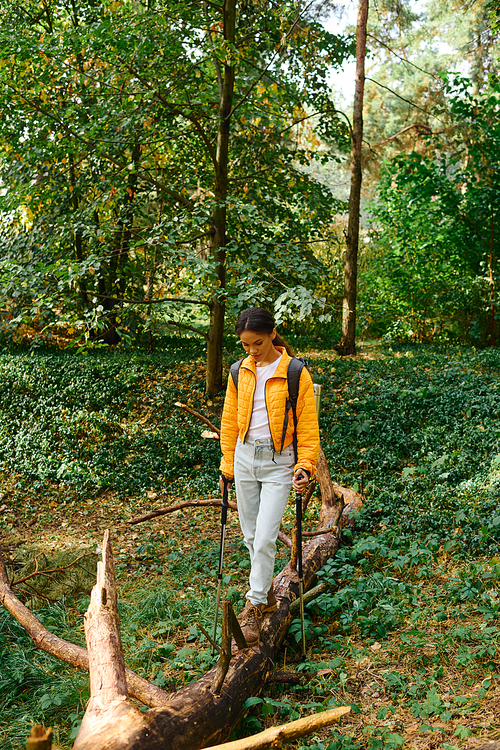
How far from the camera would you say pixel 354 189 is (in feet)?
35.6

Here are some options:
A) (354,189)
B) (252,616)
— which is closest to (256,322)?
(252,616)

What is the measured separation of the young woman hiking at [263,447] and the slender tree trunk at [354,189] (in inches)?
314

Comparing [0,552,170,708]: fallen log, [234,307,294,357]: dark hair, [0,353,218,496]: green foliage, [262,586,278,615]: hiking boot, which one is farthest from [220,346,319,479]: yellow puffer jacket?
[0,353,218,496]: green foliage

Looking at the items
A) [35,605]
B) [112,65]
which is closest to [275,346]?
[35,605]

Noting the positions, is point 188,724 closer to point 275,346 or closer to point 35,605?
point 275,346

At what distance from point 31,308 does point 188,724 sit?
19.1 ft

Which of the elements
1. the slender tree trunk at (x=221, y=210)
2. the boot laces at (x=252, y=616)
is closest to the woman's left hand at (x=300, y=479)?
the boot laces at (x=252, y=616)

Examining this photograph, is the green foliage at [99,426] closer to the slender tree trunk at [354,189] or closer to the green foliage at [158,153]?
the green foliage at [158,153]

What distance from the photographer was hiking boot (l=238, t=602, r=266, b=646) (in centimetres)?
328

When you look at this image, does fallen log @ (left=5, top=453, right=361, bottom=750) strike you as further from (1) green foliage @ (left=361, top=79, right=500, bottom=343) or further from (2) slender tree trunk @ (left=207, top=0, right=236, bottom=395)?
(1) green foliage @ (left=361, top=79, right=500, bottom=343)

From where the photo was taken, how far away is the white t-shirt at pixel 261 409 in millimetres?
3285

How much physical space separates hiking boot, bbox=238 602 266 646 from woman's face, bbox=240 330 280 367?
5.01ft

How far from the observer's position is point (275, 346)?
361 cm

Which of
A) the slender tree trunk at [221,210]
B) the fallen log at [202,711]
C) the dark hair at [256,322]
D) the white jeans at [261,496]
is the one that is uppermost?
the slender tree trunk at [221,210]
